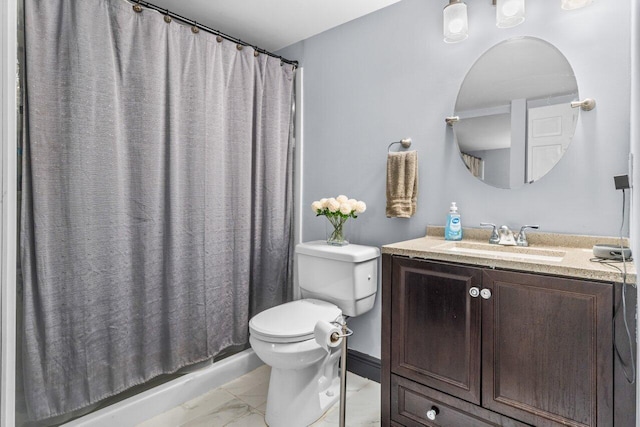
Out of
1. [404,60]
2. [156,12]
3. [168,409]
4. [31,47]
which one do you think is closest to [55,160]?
[31,47]

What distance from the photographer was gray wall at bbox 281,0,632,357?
4.82ft

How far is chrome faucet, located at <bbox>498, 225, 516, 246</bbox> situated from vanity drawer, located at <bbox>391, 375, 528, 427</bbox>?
2.33ft

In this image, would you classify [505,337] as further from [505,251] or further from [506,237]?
[506,237]

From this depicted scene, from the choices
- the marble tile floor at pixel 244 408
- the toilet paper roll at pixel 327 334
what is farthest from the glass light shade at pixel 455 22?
the marble tile floor at pixel 244 408

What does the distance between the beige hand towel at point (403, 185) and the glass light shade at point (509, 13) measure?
0.71 metres

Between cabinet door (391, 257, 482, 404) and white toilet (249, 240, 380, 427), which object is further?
white toilet (249, 240, 380, 427)

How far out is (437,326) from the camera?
137 centimetres

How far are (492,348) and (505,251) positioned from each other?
0.46 meters

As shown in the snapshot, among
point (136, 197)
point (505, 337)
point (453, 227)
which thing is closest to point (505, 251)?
point (453, 227)

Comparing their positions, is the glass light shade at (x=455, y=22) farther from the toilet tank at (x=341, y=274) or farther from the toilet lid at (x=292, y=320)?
the toilet lid at (x=292, y=320)

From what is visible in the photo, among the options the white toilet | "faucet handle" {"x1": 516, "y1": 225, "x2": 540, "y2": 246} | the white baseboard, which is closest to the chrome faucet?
"faucet handle" {"x1": 516, "y1": 225, "x2": 540, "y2": 246}

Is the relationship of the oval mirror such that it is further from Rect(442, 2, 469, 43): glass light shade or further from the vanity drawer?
the vanity drawer

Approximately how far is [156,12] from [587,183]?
2.16 meters

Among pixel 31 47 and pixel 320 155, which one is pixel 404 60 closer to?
pixel 320 155
